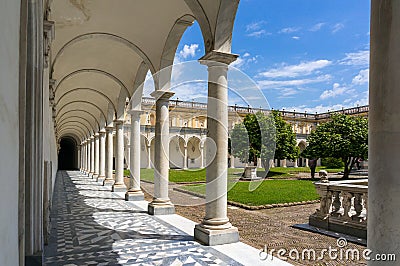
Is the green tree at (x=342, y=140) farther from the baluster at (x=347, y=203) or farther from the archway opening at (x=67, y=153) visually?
the archway opening at (x=67, y=153)

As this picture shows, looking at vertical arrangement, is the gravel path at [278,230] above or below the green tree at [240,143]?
below

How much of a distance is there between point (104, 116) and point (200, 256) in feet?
51.6

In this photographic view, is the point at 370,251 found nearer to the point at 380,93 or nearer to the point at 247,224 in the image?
the point at 380,93

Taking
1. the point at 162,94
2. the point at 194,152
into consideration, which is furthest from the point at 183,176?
the point at 194,152

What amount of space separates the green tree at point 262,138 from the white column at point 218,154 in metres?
26.6

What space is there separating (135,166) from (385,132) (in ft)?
35.2

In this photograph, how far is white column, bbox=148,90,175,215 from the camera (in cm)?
916

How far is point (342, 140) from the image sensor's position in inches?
1012

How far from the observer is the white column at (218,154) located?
630 centimetres

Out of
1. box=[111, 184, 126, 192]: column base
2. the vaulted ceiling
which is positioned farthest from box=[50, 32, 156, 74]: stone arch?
box=[111, 184, 126, 192]: column base

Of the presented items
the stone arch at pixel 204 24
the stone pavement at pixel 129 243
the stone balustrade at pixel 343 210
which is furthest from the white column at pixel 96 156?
the stone arch at pixel 204 24

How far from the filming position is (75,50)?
438 inches

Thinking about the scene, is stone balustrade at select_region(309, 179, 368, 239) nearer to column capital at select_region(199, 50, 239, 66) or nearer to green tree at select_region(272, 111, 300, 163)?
column capital at select_region(199, 50, 239, 66)
